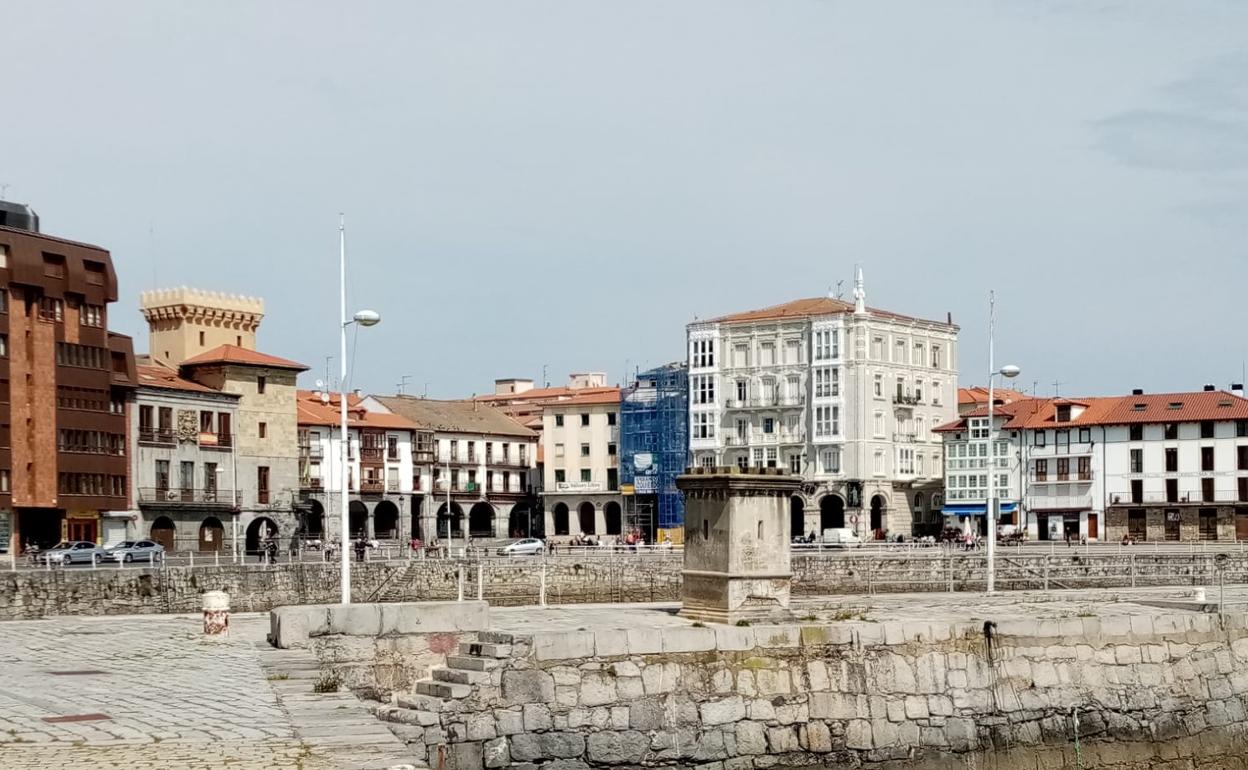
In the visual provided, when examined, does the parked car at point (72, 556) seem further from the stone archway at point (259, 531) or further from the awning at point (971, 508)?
the awning at point (971, 508)

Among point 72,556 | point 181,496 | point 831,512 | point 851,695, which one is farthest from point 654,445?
point 851,695

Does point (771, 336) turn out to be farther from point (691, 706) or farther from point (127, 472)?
point (691, 706)

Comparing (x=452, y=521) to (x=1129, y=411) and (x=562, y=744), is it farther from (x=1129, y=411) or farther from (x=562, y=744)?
(x=562, y=744)

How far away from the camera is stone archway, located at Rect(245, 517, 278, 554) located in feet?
299

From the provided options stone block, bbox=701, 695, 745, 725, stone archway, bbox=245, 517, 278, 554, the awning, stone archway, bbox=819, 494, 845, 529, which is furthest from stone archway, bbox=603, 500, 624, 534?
stone block, bbox=701, 695, 745, 725

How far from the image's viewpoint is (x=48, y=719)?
16719mm

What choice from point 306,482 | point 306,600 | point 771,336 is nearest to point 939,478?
point 771,336

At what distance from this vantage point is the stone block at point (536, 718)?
21.7m

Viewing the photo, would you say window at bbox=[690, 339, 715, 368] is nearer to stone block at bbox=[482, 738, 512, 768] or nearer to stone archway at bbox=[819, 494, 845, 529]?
stone archway at bbox=[819, 494, 845, 529]

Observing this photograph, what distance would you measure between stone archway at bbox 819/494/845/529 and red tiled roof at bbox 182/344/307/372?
33.7 meters

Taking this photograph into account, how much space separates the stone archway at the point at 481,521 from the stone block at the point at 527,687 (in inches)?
3803

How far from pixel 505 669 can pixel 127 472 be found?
63.6 meters

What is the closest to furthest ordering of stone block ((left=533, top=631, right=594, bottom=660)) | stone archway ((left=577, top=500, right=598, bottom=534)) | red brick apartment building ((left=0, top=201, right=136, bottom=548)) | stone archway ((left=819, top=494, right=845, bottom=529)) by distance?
stone block ((left=533, top=631, right=594, bottom=660)) → red brick apartment building ((left=0, top=201, right=136, bottom=548)) → stone archway ((left=819, top=494, right=845, bottom=529)) → stone archway ((left=577, top=500, right=598, bottom=534))

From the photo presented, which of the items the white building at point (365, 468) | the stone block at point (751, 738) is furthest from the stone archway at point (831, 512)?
the stone block at point (751, 738)
